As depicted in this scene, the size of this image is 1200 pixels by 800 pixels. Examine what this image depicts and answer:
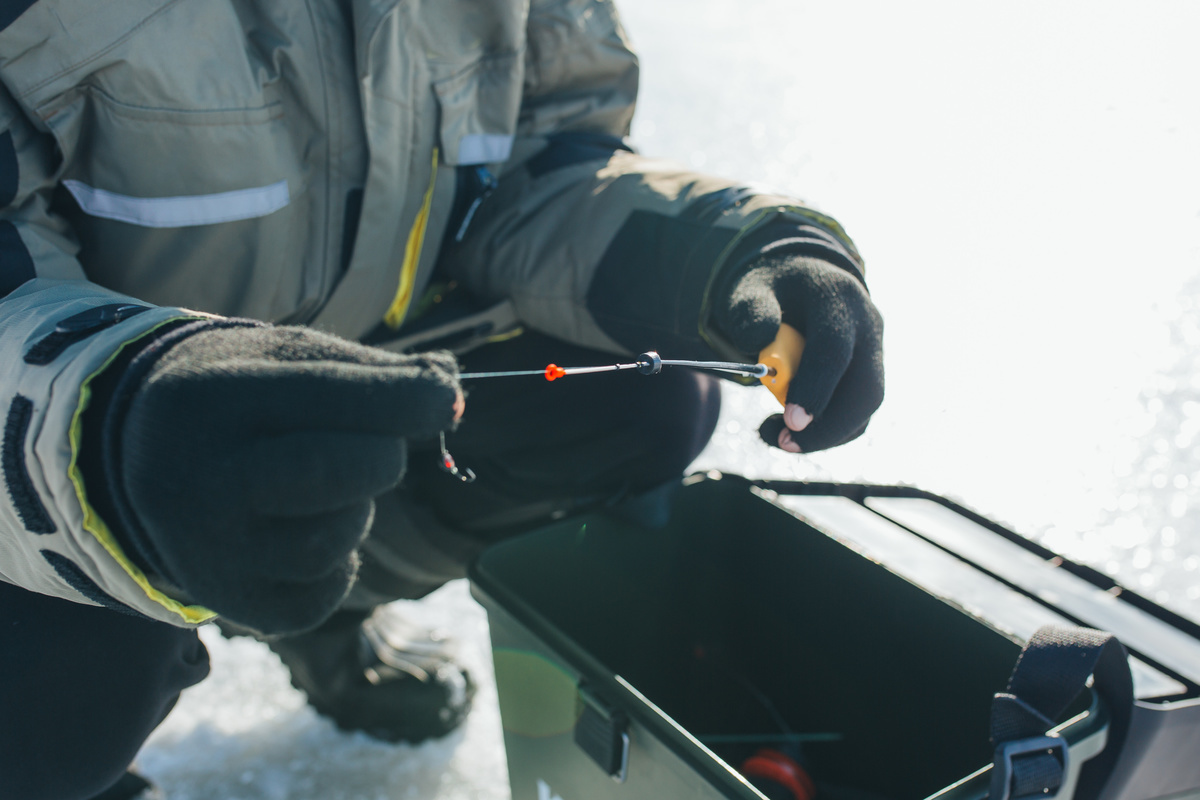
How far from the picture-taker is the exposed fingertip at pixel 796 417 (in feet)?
2.11

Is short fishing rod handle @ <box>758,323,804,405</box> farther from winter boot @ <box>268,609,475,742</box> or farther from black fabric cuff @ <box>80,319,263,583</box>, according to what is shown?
winter boot @ <box>268,609,475,742</box>

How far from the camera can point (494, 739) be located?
1021 mm

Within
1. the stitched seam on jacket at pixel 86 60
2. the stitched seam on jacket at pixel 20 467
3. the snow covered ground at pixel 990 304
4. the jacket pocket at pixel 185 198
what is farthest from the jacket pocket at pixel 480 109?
the snow covered ground at pixel 990 304

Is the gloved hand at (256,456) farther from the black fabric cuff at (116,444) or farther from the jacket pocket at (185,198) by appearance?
the jacket pocket at (185,198)

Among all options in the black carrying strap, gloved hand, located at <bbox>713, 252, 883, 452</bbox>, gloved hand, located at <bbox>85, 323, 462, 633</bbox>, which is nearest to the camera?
gloved hand, located at <bbox>85, 323, 462, 633</bbox>

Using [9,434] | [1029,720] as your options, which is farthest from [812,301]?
[9,434]

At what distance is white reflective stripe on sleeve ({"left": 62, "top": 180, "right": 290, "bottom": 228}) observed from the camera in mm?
654

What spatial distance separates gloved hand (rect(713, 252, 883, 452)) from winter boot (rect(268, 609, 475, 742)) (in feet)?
1.96

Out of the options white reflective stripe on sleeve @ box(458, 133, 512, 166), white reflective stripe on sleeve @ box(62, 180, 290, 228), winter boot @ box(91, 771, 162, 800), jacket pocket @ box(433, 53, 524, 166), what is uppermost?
jacket pocket @ box(433, 53, 524, 166)

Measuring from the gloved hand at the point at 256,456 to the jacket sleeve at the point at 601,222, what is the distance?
396mm

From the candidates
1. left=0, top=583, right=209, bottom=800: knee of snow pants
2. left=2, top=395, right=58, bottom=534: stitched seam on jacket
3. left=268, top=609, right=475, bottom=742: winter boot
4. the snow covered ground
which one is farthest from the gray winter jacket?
the snow covered ground

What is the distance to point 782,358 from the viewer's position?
0.66 metres

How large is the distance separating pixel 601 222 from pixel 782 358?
0.30 metres

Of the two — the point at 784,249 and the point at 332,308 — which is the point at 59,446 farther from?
the point at 784,249
